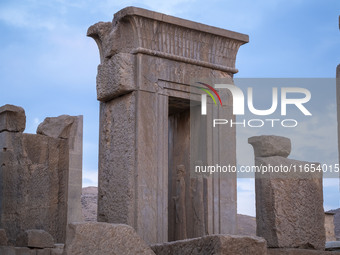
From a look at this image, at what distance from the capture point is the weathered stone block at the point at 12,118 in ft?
31.8

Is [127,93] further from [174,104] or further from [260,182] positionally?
[260,182]

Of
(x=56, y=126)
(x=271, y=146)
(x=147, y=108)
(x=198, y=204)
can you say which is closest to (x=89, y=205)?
(x=56, y=126)

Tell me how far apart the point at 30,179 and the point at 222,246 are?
5938mm

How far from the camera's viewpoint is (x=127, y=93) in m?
7.90

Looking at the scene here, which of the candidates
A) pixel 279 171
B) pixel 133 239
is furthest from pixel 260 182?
pixel 133 239

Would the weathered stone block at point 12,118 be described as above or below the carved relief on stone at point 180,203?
above

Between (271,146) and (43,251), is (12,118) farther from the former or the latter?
(271,146)

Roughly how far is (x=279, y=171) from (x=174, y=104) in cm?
229

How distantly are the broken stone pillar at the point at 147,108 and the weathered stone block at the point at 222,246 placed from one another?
3167 millimetres

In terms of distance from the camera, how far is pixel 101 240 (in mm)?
4043

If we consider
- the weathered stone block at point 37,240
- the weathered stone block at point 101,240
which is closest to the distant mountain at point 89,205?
the weathered stone block at point 37,240

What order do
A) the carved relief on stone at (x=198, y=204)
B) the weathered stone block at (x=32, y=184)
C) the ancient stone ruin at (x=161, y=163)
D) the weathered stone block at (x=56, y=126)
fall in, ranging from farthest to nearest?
the weathered stone block at (x=56, y=126) < the weathered stone block at (x=32, y=184) < the carved relief on stone at (x=198, y=204) < the ancient stone ruin at (x=161, y=163)

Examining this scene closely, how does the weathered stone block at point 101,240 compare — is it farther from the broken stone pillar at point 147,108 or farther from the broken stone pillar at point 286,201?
the broken stone pillar at point 147,108

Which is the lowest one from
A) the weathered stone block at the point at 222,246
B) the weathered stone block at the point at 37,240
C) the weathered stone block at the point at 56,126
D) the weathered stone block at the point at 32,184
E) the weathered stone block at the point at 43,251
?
the weathered stone block at the point at 43,251
